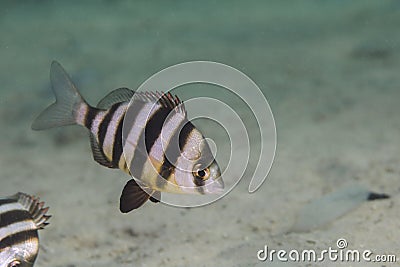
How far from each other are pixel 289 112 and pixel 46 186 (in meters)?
3.50

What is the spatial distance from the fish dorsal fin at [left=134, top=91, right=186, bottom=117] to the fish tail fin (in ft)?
1.05

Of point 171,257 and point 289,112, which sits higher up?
point 289,112

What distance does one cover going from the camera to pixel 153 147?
2.23 metres

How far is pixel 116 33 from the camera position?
42.3 ft

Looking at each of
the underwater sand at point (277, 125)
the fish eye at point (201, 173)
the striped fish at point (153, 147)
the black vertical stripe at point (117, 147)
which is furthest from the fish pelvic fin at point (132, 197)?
the underwater sand at point (277, 125)

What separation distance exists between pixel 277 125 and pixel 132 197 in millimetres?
4363

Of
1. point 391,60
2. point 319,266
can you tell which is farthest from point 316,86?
point 319,266

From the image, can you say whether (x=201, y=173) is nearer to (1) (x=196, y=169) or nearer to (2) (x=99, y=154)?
(1) (x=196, y=169)

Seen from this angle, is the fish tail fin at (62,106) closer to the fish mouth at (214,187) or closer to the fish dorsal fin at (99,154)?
the fish dorsal fin at (99,154)

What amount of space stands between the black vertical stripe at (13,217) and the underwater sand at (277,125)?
1.19 metres

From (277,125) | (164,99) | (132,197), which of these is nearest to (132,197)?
(132,197)

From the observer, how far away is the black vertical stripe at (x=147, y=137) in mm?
2234

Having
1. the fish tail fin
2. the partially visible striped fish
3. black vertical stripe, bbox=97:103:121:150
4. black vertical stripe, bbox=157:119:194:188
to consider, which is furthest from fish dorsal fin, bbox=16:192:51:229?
black vertical stripe, bbox=157:119:194:188

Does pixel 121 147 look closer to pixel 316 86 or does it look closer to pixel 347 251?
pixel 347 251
